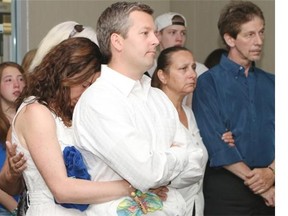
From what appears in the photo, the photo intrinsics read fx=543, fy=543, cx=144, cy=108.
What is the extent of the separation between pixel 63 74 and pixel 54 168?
14.8 inches

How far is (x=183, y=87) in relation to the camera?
298cm

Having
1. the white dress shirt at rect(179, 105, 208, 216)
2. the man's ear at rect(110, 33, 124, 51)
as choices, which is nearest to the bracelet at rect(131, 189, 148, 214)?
the man's ear at rect(110, 33, 124, 51)

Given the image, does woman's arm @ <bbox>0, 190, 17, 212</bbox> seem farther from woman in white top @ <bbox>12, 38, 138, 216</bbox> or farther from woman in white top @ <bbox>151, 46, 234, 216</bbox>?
woman in white top @ <bbox>151, 46, 234, 216</bbox>

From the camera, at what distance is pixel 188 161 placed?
77.1 inches

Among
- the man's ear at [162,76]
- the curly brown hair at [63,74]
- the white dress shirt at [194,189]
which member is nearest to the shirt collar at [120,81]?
the curly brown hair at [63,74]

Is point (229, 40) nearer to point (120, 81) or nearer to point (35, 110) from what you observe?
point (120, 81)

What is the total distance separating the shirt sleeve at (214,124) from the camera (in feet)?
9.30

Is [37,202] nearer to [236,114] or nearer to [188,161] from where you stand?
[188,161]

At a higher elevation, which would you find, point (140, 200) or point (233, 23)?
point (233, 23)

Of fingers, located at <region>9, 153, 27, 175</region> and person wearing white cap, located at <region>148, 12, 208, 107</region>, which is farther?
person wearing white cap, located at <region>148, 12, 208, 107</region>

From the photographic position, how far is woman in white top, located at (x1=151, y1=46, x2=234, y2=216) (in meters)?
2.76

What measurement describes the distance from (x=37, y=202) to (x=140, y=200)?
398 mm

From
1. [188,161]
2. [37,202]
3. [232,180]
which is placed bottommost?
[232,180]

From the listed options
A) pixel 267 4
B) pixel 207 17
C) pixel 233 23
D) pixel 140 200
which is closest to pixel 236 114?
pixel 233 23
